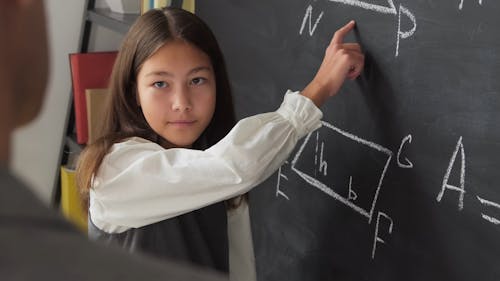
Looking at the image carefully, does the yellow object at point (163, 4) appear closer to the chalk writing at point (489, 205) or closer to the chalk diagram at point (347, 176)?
the chalk diagram at point (347, 176)

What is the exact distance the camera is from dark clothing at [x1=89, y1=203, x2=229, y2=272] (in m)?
1.46

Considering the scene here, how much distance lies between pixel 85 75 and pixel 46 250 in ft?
7.17

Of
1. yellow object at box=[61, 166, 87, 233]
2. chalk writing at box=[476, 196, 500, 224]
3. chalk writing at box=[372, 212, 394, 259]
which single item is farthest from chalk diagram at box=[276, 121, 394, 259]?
yellow object at box=[61, 166, 87, 233]

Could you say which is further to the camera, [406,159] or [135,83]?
[135,83]

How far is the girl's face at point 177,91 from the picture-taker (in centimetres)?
145

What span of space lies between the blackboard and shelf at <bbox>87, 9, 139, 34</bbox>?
1.92 ft

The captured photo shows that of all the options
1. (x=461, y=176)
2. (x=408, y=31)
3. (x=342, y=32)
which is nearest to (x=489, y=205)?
(x=461, y=176)

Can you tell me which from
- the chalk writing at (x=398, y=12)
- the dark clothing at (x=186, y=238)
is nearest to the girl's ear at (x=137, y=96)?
the dark clothing at (x=186, y=238)

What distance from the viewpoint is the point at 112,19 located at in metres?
2.33

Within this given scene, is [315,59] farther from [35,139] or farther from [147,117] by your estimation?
[35,139]

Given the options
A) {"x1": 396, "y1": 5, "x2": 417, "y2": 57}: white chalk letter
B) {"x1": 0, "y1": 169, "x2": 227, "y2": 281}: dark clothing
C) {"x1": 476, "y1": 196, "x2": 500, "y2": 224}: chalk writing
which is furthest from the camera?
{"x1": 396, "y1": 5, "x2": 417, "y2": 57}: white chalk letter

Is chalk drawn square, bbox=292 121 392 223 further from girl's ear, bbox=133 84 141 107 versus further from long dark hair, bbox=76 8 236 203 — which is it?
girl's ear, bbox=133 84 141 107

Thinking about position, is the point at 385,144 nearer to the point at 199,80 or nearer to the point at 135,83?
the point at 199,80

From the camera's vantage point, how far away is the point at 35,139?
9.46ft
